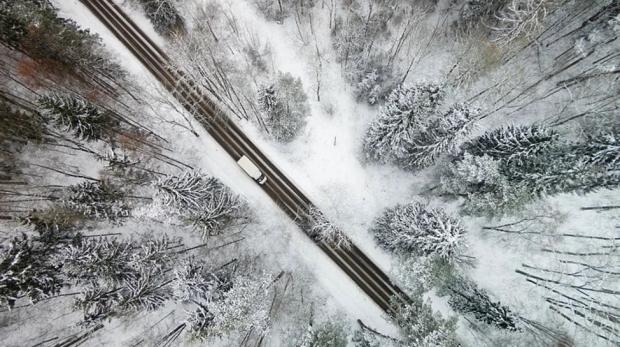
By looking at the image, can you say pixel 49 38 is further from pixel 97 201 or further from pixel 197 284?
pixel 197 284

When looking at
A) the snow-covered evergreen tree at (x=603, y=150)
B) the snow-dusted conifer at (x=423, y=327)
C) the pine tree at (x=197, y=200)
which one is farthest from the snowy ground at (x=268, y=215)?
the snow-covered evergreen tree at (x=603, y=150)

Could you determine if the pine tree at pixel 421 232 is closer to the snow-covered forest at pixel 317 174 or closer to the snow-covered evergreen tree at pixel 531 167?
the snow-covered forest at pixel 317 174

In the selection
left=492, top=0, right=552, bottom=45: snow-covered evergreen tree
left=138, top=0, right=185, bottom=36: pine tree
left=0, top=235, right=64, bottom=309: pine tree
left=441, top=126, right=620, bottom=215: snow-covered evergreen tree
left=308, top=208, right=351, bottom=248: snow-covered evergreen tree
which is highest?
left=492, top=0, right=552, bottom=45: snow-covered evergreen tree

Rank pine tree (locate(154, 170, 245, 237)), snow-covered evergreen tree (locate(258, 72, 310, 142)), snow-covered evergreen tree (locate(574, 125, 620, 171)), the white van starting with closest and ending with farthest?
snow-covered evergreen tree (locate(574, 125, 620, 171))
pine tree (locate(154, 170, 245, 237))
snow-covered evergreen tree (locate(258, 72, 310, 142))
the white van

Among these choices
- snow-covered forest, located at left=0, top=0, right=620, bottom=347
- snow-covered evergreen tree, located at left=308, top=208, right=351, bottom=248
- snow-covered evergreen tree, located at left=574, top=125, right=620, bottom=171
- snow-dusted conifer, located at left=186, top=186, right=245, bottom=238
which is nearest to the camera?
snow-covered evergreen tree, located at left=574, top=125, right=620, bottom=171

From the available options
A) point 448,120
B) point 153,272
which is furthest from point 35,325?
point 448,120

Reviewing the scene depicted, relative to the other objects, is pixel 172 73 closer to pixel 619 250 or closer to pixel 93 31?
pixel 93 31

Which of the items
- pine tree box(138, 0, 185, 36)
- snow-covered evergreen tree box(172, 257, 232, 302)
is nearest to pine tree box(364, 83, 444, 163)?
snow-covered evergreen tree box(172, 257, 232, 302)

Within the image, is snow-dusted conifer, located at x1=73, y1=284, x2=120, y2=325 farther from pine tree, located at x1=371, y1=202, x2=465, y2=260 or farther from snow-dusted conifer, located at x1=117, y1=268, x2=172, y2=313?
pine tree, located at x1=371, y1=202, x2=465, y2=260
